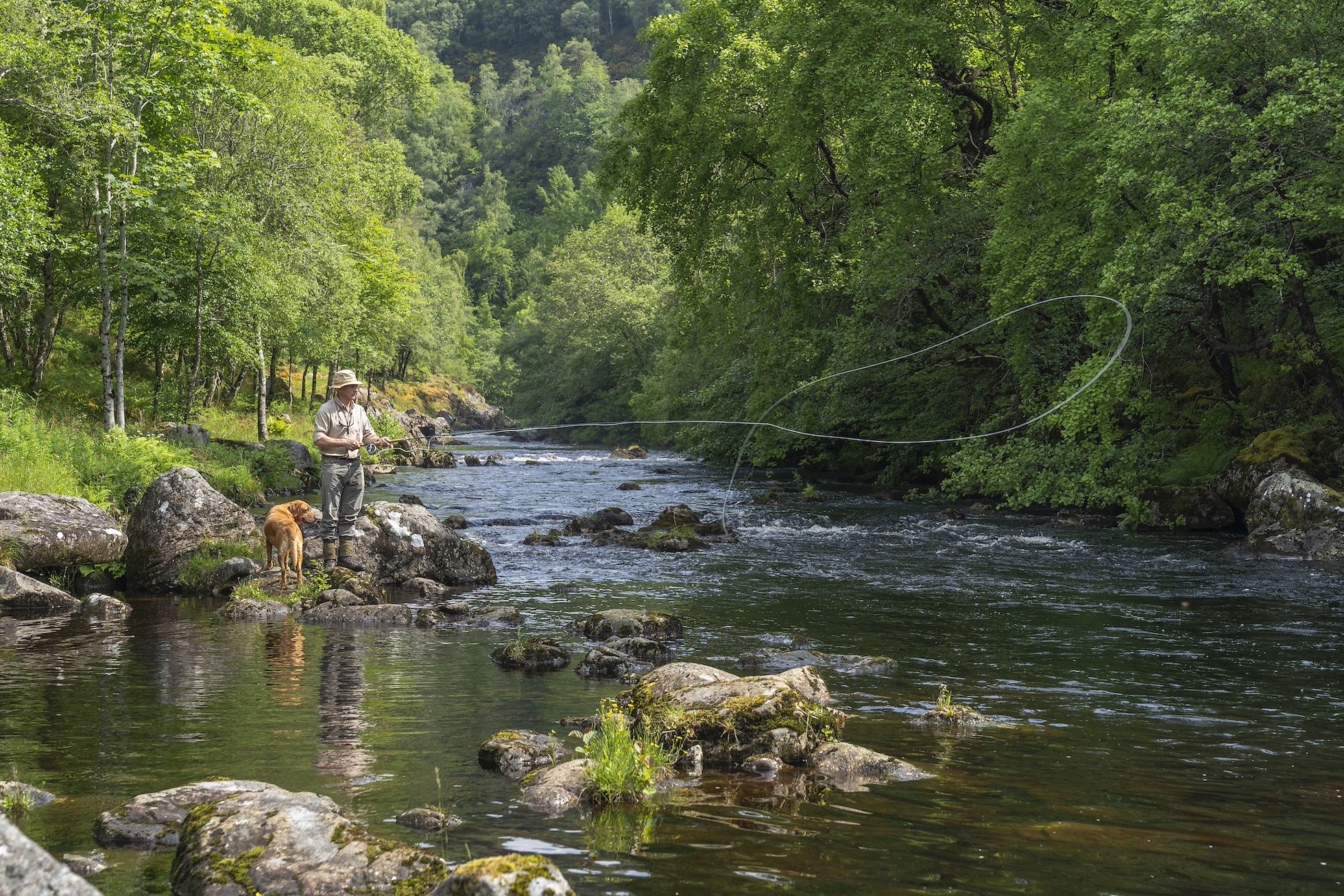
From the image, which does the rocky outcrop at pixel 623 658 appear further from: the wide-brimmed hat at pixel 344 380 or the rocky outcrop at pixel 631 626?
the wide-brimmed hat at pixel 344 380

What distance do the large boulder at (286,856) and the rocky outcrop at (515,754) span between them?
1559 mm

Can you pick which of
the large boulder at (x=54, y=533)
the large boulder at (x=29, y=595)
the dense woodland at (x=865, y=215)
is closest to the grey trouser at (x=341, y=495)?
the large boulder at (x=54, y=533)

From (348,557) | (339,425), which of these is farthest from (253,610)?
(348,557)

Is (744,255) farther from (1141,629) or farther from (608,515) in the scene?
(1141,629)

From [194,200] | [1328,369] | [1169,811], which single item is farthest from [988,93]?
[1169,811]

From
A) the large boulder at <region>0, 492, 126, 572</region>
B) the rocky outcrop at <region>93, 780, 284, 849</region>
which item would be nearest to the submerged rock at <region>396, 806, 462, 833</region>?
the rocky outcrop at <region>93, 780, 284, 849</region>

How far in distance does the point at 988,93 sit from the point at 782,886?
74.1ft

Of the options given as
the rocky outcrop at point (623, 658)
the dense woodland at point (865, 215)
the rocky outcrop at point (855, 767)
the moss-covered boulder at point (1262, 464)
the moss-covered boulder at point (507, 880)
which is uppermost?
the dense woodland at point (865, 215)

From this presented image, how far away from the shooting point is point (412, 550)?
14062mm

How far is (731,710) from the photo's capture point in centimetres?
651

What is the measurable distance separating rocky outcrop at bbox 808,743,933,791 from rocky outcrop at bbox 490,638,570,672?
3.33 meters

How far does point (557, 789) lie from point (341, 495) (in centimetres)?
787

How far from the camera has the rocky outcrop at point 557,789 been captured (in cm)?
530

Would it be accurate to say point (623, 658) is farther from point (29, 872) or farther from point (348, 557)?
point (29, 872)
